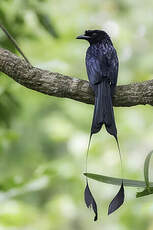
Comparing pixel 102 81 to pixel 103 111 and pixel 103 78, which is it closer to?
pixel 103 78

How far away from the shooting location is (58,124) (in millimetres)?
6566

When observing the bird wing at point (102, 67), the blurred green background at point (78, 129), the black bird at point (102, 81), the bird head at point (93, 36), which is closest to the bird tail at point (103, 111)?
the black bird at point (102, 81)

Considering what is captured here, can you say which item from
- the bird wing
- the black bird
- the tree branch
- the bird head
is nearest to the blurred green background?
the bird head

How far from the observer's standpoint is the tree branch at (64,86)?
3.17 meters

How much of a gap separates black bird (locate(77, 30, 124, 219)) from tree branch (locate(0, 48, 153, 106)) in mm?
66

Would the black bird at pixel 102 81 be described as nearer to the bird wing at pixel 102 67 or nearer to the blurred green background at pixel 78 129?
the bird wing at pixel 102 67

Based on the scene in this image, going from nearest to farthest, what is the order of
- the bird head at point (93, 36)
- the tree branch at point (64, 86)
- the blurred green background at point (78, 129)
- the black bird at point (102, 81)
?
the black bird at point (102, 81) → the tree branch at point (64, 86) → the bird head at point (93, 36) → the blurred green background at point (78, 129)

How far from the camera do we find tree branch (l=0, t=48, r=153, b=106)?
3.17m

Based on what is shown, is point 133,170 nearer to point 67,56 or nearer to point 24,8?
point 67,56

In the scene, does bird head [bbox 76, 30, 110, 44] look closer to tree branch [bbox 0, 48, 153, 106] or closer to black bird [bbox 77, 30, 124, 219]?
black bird [bbox 77, 30, 124, 219]

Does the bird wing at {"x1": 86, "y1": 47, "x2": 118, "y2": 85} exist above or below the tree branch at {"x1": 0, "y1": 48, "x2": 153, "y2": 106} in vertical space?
above

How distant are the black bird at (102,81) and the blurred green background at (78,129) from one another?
1157mm

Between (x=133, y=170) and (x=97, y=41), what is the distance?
216 centimetres

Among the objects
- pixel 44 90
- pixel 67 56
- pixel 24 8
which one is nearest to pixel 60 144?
pixel 67 56
